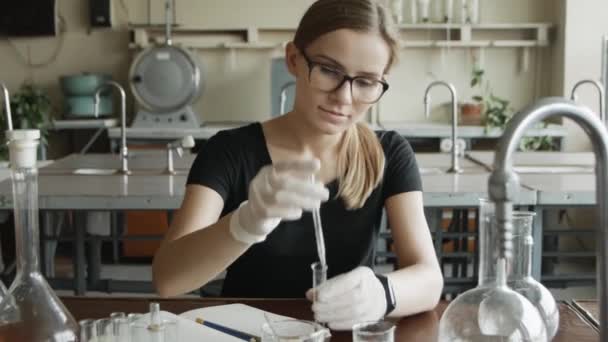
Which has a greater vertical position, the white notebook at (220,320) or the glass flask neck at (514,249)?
the glass flask neck at (514,249)

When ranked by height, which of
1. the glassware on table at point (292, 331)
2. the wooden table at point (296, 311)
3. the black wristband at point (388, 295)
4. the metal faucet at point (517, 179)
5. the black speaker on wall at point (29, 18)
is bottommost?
the wooden table at point (296, 311)

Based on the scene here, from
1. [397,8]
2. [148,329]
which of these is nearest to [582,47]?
[397,8]

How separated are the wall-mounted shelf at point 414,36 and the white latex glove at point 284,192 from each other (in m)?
4.45

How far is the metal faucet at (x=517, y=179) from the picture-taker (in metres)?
0.58

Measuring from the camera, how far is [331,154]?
1.67 m

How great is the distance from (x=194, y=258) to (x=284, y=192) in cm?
35

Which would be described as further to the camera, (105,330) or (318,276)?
(318,276)

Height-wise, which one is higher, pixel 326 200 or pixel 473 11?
pixel 473 11

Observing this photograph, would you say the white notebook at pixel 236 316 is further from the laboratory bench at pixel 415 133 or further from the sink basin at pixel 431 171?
the laboratory bench at pixel 415 133

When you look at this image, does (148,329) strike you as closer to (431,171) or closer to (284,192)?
(284,192)

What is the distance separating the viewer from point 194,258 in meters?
1.29

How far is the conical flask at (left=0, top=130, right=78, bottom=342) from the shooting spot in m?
0.93

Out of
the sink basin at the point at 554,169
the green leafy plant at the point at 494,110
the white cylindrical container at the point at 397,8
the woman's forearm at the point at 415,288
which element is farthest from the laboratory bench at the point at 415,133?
the woman's forearm at the point at 415,288

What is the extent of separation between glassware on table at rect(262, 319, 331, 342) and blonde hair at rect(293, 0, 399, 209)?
674mm
